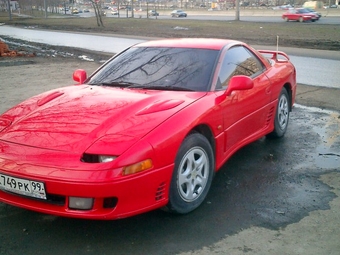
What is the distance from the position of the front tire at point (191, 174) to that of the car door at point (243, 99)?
48 centimetres

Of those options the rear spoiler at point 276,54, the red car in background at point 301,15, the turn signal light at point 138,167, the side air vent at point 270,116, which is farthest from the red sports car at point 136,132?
the red car in background at point 301,15

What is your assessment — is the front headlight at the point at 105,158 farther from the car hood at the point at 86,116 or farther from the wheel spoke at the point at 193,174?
the wheel spoke at the point at 193,174

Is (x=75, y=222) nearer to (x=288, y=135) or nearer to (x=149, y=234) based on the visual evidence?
(x=149, y=234)

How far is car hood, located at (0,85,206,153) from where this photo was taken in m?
3.50

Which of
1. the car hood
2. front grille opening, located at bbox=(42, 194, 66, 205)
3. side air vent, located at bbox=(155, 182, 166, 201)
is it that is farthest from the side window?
front grille opening, located at bbox=(42, 194, 66, 205)

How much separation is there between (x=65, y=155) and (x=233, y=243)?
1.41 meters

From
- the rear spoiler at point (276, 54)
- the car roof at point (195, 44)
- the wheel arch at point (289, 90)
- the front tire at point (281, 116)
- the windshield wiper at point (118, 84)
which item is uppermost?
the car roof at point (195, 44)

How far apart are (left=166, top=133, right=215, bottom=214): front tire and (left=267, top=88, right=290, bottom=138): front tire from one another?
78.8 inches

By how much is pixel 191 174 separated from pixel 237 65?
175cm

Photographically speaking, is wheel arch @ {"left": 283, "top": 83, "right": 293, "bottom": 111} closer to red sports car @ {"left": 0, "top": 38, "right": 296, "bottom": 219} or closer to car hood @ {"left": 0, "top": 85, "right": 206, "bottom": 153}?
red sports car @ {"left": 0, "top": 38, "right": 296, "bottom": 219}

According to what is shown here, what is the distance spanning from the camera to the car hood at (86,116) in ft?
11.5

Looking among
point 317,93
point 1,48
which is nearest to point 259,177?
point 317,93

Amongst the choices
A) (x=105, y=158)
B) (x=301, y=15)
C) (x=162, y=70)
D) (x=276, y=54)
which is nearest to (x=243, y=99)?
(x=162, y=70)

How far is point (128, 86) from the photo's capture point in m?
4.59
